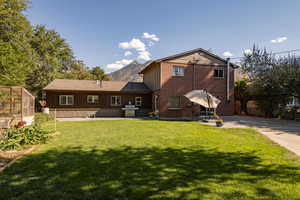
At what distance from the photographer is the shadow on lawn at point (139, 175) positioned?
262cm

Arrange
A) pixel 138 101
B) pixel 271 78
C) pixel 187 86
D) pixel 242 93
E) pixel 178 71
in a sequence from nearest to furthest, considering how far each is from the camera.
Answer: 1. pixel 271 78
2. pixel 178 71
3. pixel 187 86
4. pixel 138 101
5. pixel 242 93

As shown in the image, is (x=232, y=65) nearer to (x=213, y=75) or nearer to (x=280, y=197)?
(x=213, y=75)

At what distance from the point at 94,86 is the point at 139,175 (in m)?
16.5

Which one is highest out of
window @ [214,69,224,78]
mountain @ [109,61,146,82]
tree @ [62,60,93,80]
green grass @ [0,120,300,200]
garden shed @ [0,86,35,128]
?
mountain @ [109,61,146,82]

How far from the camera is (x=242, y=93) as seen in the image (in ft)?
63.4

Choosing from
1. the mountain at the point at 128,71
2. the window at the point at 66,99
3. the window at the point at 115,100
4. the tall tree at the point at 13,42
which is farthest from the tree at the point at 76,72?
the mountain at the point at 128,71

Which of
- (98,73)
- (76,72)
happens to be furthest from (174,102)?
(98,73)

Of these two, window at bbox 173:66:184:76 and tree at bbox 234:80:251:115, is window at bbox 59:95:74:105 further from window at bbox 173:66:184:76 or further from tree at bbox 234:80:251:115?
tree at bbox 234:80:251:115

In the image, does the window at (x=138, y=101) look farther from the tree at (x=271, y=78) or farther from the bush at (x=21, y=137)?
the tree at (x=271, y=78)

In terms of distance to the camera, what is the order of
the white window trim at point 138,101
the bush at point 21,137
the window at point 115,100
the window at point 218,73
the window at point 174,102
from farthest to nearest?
the white window trim at point 138,101, the window at point 115,100, the window at point 218,73, the window at point 174,102, the bush at point 21,137

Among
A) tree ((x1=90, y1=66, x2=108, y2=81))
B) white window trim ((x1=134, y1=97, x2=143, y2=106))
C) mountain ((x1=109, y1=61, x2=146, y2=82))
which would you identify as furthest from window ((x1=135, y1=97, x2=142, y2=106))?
mountain ((x1=109, y1=61, x2=146, y2=82))

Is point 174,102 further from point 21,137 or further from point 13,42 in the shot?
point 13,42

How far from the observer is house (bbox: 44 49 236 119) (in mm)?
15875

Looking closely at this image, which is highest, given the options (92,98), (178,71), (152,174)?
(178,71)
